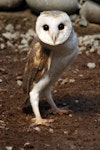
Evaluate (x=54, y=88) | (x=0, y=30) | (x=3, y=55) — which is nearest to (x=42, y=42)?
(x=54, y=88)

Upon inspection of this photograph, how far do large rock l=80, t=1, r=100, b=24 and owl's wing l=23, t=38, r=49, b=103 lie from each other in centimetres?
304

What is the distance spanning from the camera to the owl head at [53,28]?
12.9 feet

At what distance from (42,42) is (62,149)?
30.0 inches

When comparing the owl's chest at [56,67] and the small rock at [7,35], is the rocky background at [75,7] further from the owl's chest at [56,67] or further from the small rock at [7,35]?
the owl's chest at [56,67]

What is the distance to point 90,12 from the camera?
7336mm

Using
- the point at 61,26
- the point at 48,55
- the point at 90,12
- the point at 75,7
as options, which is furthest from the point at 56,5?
the point at 61,26

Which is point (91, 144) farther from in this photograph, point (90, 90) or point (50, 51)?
point (90, 90)

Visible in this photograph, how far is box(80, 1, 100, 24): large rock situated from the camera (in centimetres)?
728

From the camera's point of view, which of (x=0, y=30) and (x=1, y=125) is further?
(x=0, y=30)

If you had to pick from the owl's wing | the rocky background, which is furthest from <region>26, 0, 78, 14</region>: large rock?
the owl's wing

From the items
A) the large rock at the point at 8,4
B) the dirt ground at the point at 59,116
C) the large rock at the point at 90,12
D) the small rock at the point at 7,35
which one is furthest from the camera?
the large rock at the point at 8,4

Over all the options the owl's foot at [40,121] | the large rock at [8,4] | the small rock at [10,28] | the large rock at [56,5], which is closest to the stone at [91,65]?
the large rock at [56,5]

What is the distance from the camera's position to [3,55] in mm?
6633

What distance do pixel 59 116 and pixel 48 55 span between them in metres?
0.68
